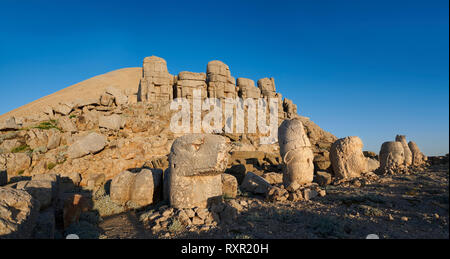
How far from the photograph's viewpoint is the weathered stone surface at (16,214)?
2.80 meters

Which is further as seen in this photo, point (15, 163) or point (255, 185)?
point (15, 163)

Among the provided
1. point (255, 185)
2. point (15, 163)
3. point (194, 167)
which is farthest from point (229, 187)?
point (15, 163)

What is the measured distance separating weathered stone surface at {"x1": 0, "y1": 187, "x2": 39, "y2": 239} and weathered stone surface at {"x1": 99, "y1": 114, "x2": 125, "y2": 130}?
1080 cm

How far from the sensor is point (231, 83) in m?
26.9

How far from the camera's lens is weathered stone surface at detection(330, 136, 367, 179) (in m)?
8.40

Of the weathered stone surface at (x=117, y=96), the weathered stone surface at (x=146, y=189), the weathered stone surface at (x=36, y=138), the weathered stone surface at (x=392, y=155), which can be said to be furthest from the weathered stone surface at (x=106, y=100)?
the weathered stone surface at (x=392, y=155)

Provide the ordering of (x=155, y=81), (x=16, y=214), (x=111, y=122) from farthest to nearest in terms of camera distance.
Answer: (x=155, y=81) < (x=111, y=122) < (x=16, y=214)

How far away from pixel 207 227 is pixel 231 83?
77.3 ft

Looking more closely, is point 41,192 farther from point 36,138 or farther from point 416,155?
point 416,155

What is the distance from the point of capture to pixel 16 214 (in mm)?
3238

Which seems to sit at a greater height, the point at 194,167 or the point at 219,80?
the point at 219,80

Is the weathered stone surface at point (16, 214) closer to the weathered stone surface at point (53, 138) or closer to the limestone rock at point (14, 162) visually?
the limestone rock at point (14, 162)

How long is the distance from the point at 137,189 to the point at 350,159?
25.0 feet
